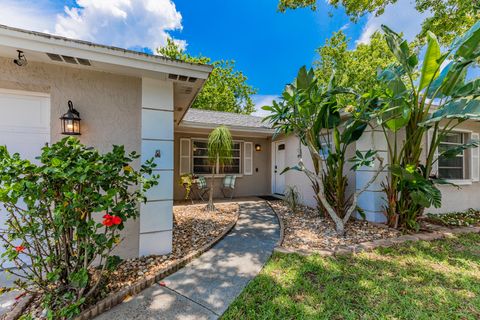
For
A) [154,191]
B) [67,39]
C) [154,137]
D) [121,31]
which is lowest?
[154,191]

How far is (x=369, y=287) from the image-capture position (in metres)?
2.65

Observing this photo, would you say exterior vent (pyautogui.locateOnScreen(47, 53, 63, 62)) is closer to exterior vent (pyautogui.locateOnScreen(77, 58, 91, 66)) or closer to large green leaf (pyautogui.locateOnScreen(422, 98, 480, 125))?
exterior vent (pyautogui.locateOnScreen(77, 58, 91, 66))

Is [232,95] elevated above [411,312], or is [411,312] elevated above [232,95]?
[232,95]

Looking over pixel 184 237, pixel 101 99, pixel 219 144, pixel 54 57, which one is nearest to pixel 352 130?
pixel 219 144

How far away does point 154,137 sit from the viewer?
131 inches

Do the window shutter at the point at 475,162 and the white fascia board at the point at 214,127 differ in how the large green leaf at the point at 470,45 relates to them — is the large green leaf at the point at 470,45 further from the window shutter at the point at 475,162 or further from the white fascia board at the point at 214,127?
the white fascia board at the point at 214,127

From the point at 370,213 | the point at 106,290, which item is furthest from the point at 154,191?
the point at 370,213

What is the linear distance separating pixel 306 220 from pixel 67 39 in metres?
5.81

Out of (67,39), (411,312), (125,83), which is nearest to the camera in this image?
(411,312)

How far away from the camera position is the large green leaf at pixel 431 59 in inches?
142

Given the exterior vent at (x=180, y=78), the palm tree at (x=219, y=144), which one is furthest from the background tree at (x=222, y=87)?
the exterior vent at (x=180, y=78)

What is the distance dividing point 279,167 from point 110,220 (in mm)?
7575

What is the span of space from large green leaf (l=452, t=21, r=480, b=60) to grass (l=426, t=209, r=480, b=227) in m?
3.78

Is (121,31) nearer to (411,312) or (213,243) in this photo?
(213,243)
